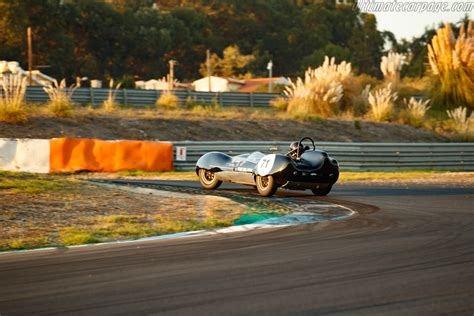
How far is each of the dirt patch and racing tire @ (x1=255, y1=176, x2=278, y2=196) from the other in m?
11.5

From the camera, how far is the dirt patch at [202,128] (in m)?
26.0

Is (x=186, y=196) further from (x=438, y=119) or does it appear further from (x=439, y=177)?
(x=438, y=119)

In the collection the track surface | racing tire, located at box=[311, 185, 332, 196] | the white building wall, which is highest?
the white building wall

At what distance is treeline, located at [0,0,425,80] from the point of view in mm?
70938

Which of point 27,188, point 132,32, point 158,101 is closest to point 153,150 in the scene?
point 27,188

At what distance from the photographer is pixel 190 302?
591cm

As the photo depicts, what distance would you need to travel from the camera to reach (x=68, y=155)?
2161 cm

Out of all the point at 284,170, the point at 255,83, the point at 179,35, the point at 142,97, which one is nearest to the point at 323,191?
the point at 284,170

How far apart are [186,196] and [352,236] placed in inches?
208

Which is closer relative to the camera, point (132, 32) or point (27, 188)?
point (27, 188)

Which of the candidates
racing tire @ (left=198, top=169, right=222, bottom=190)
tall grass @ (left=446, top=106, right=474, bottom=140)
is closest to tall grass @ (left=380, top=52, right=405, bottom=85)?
tall grass @ (left=446, top=106, right=474, bottom=140)

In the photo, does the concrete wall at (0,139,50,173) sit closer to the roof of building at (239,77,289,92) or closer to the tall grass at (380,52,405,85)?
the tall grass at (380,52,405,85)

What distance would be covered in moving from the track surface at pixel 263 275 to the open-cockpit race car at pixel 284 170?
13.9 ft

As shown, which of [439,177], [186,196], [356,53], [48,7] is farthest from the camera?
[356,53]
